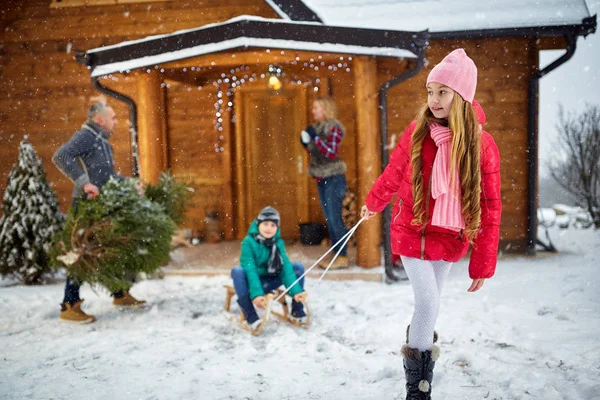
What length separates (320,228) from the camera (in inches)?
345

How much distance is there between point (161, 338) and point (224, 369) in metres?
Result: 1.02

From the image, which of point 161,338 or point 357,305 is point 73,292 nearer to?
point 161,338

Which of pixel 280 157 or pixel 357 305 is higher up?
pixel 280 157

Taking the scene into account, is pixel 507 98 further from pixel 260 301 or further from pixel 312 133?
pixel 260 301

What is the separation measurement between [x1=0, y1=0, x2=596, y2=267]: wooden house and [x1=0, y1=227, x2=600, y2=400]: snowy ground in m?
1.59

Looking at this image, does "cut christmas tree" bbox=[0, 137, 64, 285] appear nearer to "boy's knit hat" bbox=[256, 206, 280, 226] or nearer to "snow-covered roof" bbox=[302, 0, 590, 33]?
"boy's knit hat" bbox=[256, 206, 280, 226]

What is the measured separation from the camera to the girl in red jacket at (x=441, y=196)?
2732 millimetres

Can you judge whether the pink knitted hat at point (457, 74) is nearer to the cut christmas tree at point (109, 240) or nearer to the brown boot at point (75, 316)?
the cut christmas tree at point (109, 240)

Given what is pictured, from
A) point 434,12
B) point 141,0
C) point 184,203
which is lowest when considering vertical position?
point 184,203

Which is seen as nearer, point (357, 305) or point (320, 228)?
point (357, 305)

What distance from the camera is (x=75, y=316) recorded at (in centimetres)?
512

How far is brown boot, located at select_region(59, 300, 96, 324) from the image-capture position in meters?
5.11

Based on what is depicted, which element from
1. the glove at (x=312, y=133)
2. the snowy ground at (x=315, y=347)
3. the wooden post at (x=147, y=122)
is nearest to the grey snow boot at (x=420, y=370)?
the snowy ground at (x=315, y=347)

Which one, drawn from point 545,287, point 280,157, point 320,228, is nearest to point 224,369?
point 545,287
